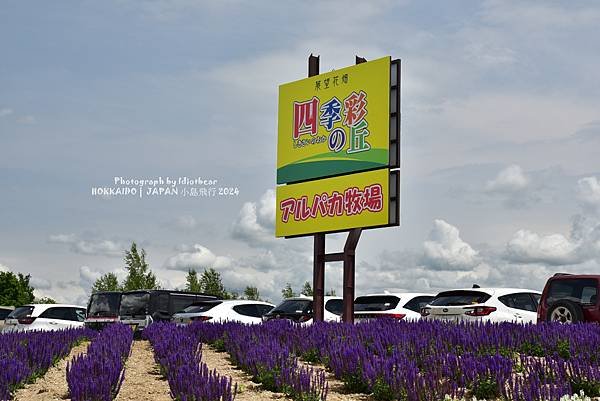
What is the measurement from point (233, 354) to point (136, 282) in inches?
1265

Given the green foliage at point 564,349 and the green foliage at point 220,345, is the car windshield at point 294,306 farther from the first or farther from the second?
the green foliage at point 564,349

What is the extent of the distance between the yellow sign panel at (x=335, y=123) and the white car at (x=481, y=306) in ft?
12.7

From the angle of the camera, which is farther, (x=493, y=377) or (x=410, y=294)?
(x=410, y=294)

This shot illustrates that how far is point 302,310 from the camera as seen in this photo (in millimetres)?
20953

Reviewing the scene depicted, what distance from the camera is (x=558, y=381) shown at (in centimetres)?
886

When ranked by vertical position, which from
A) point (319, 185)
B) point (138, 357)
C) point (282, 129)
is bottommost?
point (138, 357)

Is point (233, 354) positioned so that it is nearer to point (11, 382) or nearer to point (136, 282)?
point (11, 382)

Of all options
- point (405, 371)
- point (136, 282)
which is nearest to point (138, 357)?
point (405, 371)

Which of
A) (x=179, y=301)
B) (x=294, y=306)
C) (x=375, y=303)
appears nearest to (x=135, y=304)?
(x=179, y=301)

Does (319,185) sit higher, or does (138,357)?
(319,185)

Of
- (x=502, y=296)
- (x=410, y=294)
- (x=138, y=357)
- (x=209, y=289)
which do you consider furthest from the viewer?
(x=209, y=289)

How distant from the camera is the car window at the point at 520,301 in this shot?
18391mm

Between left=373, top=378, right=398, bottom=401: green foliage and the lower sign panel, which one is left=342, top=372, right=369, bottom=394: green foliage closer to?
left=373, top=378, right=398, bottom=401: green foliage

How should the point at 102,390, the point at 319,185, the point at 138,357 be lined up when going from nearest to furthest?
the point at 102,390 → the point at 138,357 → the point at 319,185
